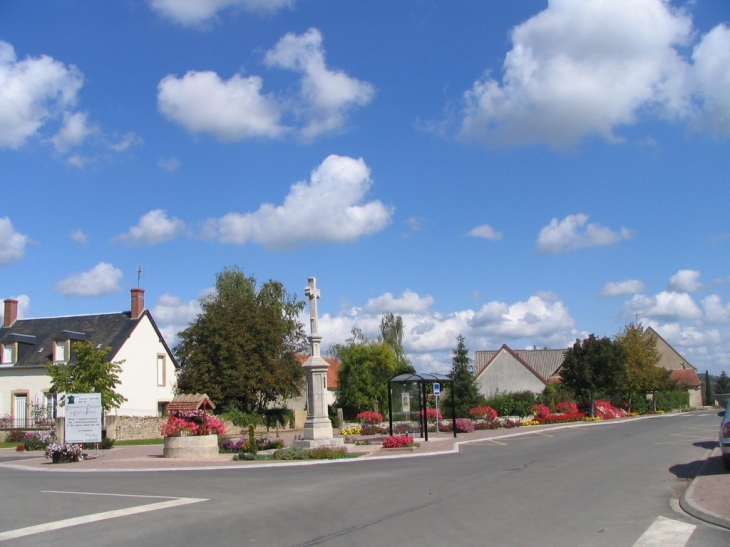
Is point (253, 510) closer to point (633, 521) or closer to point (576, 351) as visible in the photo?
point (633, 521)

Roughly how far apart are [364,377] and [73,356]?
19.8m

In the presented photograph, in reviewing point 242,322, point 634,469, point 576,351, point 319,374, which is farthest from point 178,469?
point 576,351

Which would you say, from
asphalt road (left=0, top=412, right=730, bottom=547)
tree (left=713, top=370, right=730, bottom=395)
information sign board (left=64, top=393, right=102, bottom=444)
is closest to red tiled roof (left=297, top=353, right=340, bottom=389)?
information sign board (left=64, top=393, right=102, bottom=444)

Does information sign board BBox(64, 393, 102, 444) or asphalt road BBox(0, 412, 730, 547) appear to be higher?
information sign board BBox(64, 393, 102, 444)

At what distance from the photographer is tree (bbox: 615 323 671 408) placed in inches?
2050

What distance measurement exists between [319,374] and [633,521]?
15.0m

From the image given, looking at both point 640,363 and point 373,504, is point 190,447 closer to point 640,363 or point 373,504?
point 373,504

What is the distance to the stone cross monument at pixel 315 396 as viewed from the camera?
73.9 feet

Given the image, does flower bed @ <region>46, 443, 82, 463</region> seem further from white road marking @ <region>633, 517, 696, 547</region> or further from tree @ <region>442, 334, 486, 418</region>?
tree @ <region>442, 334, 486, 418</region>

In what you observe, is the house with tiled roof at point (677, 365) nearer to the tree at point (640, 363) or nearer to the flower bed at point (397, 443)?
the tree at point (640, 363)

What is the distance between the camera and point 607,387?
4325 cm

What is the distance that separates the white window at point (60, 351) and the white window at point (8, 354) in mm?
2735

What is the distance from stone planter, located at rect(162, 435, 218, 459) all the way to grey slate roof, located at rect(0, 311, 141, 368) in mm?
20936

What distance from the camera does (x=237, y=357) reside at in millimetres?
42250
